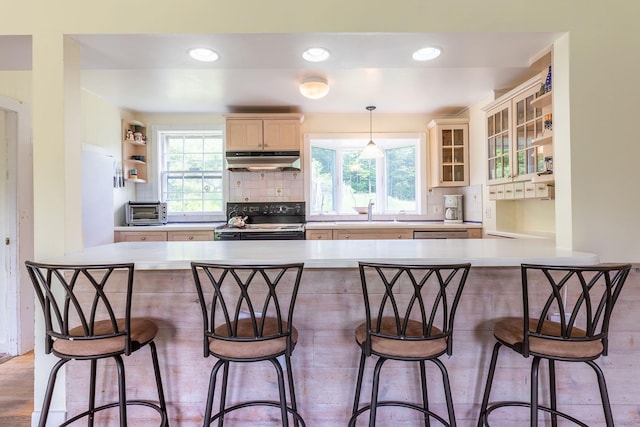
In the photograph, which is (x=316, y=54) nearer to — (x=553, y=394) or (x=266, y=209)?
(x=553, y=394)

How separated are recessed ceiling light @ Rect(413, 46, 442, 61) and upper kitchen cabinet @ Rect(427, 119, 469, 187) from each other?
2.24 meters

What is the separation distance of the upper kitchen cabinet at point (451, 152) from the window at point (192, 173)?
2823 mm

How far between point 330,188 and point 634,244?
3153 mm

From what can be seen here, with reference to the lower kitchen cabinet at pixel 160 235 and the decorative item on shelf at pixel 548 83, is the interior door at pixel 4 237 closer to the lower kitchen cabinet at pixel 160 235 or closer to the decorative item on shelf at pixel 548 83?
the lower kitchen cabinet at pixel 160 235

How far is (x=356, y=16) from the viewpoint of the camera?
5.17 feet

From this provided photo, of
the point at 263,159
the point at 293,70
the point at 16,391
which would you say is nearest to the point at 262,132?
the point at 263,159

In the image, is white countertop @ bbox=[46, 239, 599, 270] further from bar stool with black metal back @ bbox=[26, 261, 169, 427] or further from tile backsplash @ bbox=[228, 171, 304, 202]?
tile backsplash @ bbox=[228, 171, 304, 202]

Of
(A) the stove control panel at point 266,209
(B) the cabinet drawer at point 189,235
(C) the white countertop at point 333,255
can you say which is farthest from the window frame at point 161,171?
(C) the white countertop at point 333,255

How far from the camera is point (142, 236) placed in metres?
3.52

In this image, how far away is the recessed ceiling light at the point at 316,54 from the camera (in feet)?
5.72

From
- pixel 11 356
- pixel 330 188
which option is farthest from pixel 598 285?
pixel 11 356

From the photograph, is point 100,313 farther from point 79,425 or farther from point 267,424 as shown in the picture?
point 267,424

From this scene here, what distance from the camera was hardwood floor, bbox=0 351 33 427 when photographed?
1.82 meters

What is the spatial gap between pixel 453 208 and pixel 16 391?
14.5 feet
